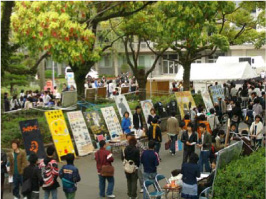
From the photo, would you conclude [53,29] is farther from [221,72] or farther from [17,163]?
[221,72]

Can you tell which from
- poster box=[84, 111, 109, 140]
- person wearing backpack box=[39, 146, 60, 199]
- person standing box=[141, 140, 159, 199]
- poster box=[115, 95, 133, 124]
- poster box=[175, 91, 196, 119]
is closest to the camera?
person wearing backpack box=[39, 146, 60, 199]

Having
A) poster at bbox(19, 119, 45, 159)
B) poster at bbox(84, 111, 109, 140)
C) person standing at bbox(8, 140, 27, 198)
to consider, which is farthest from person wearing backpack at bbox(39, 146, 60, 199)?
poster at bbox(84, 111, 109, 140)

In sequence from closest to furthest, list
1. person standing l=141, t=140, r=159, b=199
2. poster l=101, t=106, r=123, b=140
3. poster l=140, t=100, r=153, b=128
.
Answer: person standing l=141, t=140, r=159, b=199 < poster l=101, t=106, r=123, b=140 < poster l=140, t=100, r=153, b=128

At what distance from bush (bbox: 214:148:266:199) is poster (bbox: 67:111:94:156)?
665 centimetres

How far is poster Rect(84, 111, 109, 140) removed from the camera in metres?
15.9

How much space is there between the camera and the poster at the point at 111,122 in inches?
643

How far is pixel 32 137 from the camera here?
523 inches

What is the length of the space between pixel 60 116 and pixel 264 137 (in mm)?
6581

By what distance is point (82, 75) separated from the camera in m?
19.2

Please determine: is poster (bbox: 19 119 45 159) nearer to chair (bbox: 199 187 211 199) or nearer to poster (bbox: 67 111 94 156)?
poster (bbox: 67 111 94 156)

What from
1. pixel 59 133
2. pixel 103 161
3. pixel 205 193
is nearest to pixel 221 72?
pixel 59 133

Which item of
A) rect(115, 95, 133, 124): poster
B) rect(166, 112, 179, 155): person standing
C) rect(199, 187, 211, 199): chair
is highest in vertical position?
rect(115, 95, 133, 124): poster

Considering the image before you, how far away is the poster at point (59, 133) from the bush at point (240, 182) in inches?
248

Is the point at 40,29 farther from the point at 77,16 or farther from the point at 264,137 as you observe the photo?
the point at 264,137
